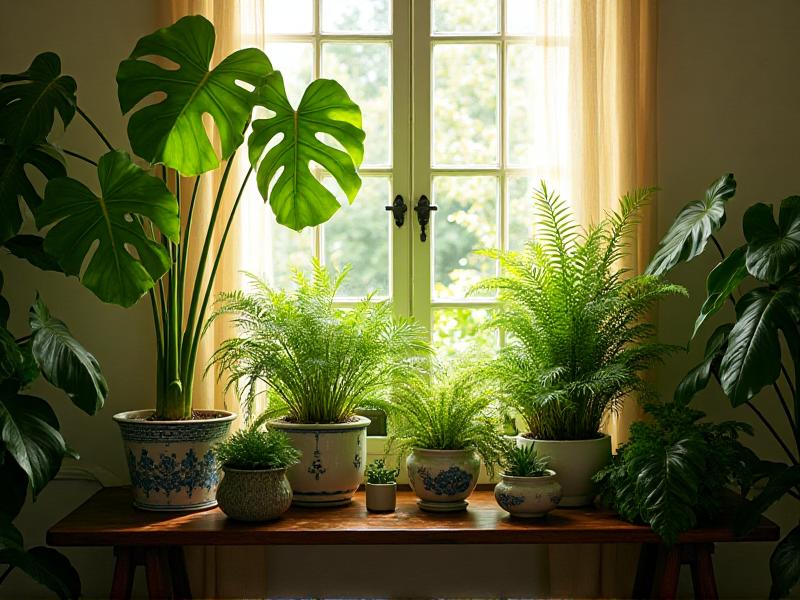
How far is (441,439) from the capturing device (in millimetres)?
2734

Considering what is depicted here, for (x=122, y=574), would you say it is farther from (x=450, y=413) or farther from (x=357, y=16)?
(x=357, y=16)

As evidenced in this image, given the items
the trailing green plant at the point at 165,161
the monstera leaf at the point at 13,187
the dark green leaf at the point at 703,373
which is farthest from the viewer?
the dark green leaf at the point at 703,373

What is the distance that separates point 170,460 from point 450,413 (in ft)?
2.70

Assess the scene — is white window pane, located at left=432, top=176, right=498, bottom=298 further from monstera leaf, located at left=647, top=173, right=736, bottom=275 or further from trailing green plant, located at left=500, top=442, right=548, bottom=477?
trailing green plant, located at left=500, top=442, right=548, bottom=477

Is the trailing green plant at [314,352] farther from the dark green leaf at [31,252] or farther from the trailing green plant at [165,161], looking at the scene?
the dark green leaf at [31,252]

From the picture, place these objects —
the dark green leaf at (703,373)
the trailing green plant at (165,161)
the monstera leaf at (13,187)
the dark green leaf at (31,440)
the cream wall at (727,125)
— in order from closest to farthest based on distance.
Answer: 1. the dark green leaf at (31,440)
2. the trailing green plant at (165,161)
3. the monstera leaf at (13,187)
4. the dark green leaf at (703,373)
5. the cream wall at (727,125)

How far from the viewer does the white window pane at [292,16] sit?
318 centimetres

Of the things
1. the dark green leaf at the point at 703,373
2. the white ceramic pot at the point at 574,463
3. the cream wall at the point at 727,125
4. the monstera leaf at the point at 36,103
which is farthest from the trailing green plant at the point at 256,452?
the cream wall at the point at 727,125

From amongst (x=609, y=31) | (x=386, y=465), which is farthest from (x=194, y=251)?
(x=609, y=31)

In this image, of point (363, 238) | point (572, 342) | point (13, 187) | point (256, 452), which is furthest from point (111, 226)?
point (572, 342)

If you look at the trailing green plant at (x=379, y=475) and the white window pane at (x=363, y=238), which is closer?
the trailing green plant at (x=379, y=475)

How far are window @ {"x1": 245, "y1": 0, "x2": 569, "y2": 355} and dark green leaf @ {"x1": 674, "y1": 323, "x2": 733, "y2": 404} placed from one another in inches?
30.8

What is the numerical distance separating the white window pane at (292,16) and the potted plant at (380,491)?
60.6 inches

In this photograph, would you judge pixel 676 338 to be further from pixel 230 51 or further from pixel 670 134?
pixel 230 51
